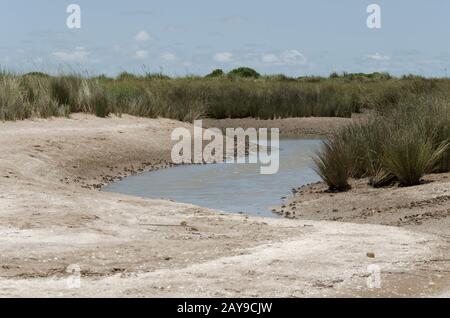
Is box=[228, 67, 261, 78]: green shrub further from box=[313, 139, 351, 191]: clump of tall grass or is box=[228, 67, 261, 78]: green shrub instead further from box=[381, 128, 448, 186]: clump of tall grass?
box=[381, 128, 448, 186]: clump of tall grass

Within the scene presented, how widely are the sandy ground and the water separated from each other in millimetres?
1142

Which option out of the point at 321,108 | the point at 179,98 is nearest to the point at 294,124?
the point at 321,108

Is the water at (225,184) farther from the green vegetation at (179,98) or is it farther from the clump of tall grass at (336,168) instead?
the green vegetation at (179,98)

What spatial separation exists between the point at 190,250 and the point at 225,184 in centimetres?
736

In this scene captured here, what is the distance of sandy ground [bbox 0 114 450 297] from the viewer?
22.0ft

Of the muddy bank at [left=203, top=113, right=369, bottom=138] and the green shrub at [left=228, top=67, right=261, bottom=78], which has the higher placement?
the green shrub at [left=228, top=67, right=261, bottom=78]

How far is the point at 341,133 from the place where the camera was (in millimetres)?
16062

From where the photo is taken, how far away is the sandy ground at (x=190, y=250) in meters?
6.70

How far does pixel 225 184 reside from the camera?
15.5 meters

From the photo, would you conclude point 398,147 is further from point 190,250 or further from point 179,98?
point 179,98

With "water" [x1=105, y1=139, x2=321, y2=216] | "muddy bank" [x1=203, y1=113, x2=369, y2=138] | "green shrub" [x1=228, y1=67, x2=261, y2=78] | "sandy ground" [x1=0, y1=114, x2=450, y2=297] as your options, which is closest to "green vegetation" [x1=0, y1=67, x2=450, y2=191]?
"muddy bank" [x1=203, y1=113, x2=369, y2=138]

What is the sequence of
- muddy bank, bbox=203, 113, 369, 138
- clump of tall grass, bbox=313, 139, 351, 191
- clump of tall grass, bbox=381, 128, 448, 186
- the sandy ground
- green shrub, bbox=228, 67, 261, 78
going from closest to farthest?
the sandy ground, clump of tall grass, bbox=381, 128, 448, 186, clump of tall grass, bbox=313, 139, 351, 191, muddy bank, bbox=203, 113, 369, 138, green shrub, bbox=228, 67, 261, 78

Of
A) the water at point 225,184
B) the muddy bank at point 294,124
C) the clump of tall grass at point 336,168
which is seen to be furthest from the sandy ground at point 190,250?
the muddy bank at point 294,124
